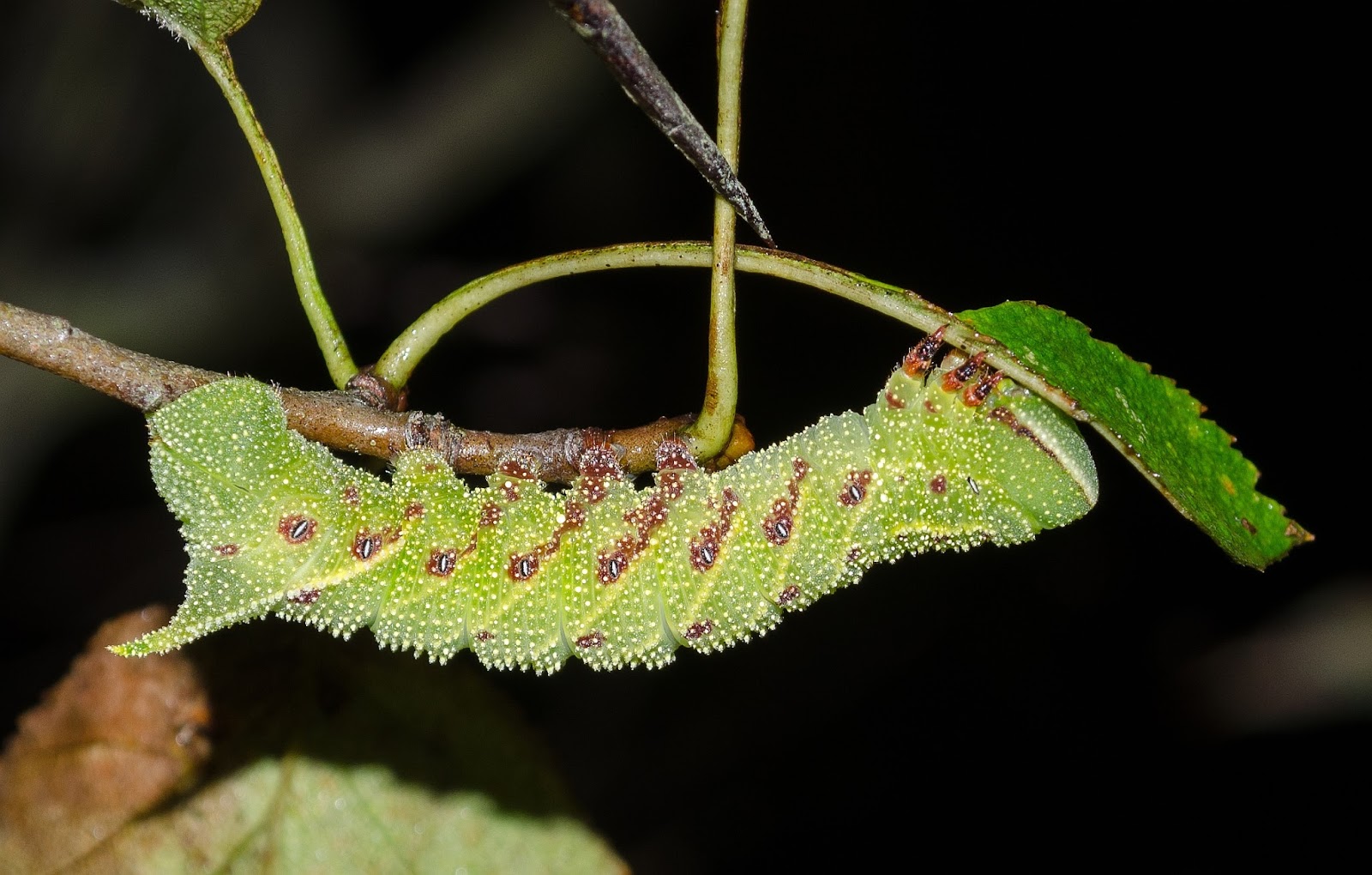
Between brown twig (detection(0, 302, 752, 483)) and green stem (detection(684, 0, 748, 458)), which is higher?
green stem (detection(684, 0, 748, 458))

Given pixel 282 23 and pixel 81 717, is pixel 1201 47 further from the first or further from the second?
pixel 81 717

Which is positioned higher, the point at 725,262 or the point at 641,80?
the point at 725,262

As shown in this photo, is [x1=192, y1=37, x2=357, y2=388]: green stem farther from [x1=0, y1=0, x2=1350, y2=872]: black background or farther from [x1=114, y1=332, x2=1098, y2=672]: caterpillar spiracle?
[x1=0, y1=0, x2=1350, y2=872]: black background

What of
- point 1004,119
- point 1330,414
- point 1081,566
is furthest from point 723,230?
point 1330,414

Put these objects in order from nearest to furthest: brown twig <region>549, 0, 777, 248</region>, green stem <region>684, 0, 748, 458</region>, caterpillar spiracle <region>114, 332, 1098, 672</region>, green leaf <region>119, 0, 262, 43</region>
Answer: brown twig <region>549, 0, 777, 248</region>
green stem <region>684, 0, 748, 458</region>
green leaf <region>119, 0, 262, 43</region>
caterpillar spiracle <region>114, 332, 1098, 672</region>

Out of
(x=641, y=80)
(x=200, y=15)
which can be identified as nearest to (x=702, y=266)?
(x=641, y=80)

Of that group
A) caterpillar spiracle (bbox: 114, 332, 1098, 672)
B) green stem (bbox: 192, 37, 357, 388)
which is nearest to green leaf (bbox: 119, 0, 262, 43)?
green stem (bbox: 192, 37, 357, 388)

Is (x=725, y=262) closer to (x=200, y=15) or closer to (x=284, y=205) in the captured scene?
(x=284, y=205)

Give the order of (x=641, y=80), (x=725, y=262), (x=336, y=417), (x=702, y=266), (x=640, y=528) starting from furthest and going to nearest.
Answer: (x=640, y=528) → (x=336, y=417) → (x=702, y=266) → (x=725, y=262) → (x=641, y=80)
